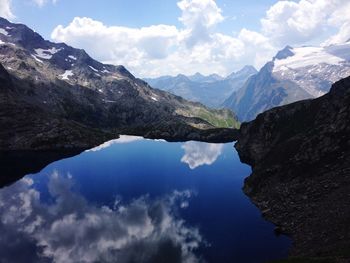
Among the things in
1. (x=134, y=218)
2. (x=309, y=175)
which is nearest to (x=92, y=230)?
(x=134, y=218)

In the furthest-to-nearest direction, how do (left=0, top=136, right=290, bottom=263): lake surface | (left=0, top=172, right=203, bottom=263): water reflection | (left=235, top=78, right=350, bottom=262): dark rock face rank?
1. (left=0, top=136, right=290, bottom=263): lake surface
2. (left=0, top=172, right=203, bottom=263): water reflection
3. (left=235, top=78, right=350, bottom=262): dark rock face

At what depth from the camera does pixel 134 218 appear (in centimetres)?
9612

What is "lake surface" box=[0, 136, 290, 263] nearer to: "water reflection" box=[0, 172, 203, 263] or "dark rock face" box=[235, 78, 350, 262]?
"water reflection" box=[0, 172, 203, 263]

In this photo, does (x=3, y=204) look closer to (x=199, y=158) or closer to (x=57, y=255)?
(x=57, y=255)

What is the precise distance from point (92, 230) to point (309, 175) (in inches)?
2189

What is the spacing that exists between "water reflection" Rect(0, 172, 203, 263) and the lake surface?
0.62 ft

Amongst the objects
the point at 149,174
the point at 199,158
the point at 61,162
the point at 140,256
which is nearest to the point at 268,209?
the point at 140,256

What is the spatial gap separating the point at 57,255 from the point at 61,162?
112977 millimetres

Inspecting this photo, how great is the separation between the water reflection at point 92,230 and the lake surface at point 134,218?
0.62 ft

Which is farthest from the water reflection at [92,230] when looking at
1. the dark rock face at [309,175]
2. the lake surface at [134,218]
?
the dark rock face at [309,175]

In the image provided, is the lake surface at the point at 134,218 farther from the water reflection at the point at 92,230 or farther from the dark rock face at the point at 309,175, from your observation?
the dark rock face at the point at 309,175

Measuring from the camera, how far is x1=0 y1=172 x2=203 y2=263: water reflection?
239ft

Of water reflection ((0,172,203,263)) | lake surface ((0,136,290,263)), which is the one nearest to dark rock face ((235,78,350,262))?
lake surface ((0,136,290,263))

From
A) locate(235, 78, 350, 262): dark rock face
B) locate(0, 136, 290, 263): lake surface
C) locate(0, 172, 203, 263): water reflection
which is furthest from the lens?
locate(0, 136, 290, 263): lake surface
